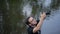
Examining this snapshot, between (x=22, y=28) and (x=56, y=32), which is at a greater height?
(x=56, y=32)

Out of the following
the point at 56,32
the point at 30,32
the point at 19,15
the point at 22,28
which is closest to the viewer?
the point at 56,32

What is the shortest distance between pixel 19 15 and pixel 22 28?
40 centimetres

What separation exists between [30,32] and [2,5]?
3.06 meters

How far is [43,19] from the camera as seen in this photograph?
1.83 metres

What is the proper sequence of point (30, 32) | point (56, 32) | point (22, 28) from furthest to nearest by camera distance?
point (22, 28)
point (30, 32)
point (56, 32)

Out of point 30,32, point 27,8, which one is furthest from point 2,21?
point 30,32

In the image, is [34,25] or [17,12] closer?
[34,25]

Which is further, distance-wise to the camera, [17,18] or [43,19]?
[17,18]

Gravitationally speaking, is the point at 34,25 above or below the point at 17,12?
above

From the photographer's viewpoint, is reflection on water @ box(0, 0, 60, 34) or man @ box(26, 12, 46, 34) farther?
reflection on water @ box(0, 0, 60, 34)

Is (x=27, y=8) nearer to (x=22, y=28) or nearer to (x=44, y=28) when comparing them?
(x=22, y=28)

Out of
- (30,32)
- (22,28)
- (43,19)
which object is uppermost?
(43,19)

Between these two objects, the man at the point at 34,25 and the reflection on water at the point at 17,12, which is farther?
the reflection on water at the point at 17,12

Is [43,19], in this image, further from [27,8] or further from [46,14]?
[27,8]
